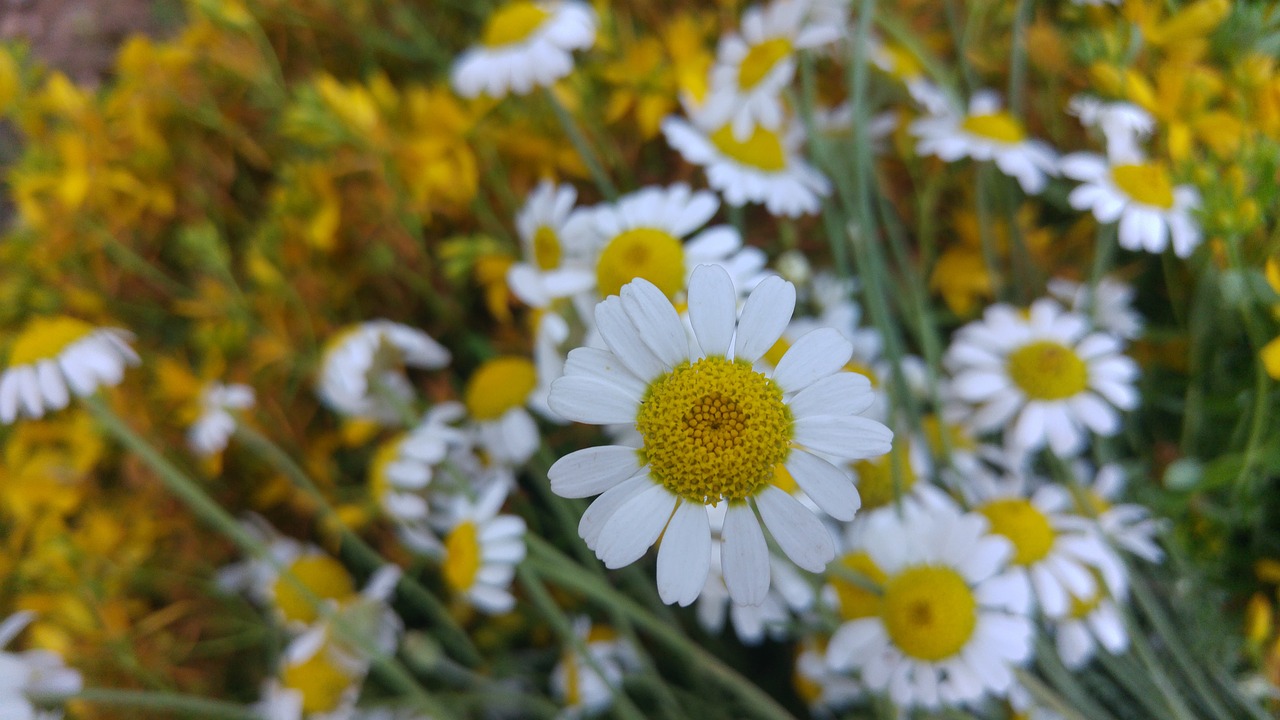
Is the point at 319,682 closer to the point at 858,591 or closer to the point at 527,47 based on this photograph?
the point at 858,591

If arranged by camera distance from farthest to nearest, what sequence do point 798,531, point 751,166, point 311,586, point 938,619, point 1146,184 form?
1. point 311,586
2. point 751,166
3. point 1146,184
4. point 938,619
5. point 798,531

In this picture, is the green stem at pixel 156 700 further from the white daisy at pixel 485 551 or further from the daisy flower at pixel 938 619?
the daisy flower at pixel 938 619

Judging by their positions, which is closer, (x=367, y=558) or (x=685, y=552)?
(x=685, y=552)

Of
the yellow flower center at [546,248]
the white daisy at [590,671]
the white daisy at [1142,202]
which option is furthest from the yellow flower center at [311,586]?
the white daisy at [1142,202]

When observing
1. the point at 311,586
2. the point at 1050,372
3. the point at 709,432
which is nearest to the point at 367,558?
the point at 311,586

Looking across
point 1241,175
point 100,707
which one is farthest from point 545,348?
point 100,707

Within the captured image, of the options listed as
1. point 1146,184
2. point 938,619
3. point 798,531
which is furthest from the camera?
point 1146,184

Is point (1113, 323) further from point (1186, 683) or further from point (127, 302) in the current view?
point (127, 302)

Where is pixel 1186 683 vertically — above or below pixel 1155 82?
below
